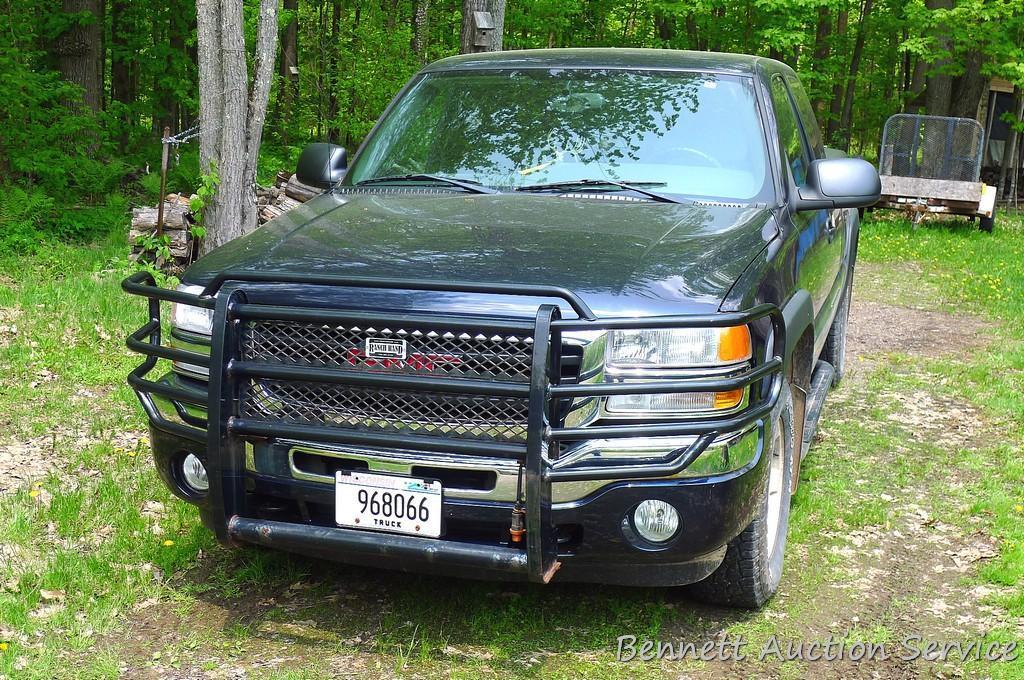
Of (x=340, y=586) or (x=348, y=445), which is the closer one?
(x=348, y=445)

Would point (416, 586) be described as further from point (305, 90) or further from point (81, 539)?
point (305, 90)

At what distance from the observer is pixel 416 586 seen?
3.99 m

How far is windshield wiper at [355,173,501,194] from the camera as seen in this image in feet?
14.3

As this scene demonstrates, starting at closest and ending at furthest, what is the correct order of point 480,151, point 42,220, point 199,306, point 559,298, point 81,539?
point 559,298
point 199,306
point 81,539
point 480,151
point 42,220

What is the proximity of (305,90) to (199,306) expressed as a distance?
1617cm

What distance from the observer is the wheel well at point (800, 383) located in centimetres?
430

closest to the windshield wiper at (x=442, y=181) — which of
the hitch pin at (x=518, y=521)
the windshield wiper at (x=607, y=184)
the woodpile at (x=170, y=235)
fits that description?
the windshield wiper at (x=607, y=184)

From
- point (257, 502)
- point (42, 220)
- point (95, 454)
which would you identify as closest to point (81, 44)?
point (42, 220)

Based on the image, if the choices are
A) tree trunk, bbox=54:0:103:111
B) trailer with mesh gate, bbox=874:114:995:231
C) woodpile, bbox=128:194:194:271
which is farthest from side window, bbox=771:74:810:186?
trailer with mesh gate, bbox=874:114:995:231

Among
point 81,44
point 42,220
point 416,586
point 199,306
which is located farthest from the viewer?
point 81,44

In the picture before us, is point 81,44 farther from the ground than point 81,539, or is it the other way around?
point 81,44

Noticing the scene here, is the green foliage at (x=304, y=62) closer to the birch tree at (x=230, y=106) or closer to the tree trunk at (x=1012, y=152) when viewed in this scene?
the birch tree at (x=230, y=106)

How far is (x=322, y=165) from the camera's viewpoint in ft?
16.4

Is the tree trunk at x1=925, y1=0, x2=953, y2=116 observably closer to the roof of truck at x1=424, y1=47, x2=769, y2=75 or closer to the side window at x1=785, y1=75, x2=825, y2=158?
the side window at x1=785, y1=75, x2=825, y2=158
